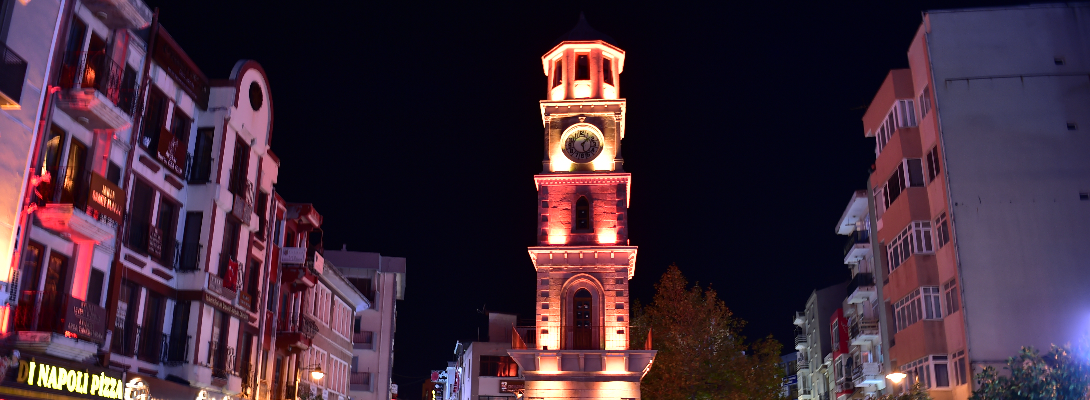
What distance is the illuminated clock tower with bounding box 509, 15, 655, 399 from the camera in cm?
4425

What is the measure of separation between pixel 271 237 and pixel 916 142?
26.7m

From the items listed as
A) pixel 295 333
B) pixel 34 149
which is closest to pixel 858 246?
pixel 295 333

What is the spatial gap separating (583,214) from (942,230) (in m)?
17.0

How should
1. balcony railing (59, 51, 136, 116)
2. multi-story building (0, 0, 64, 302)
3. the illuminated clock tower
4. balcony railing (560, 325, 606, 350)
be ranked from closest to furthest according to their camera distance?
multi-story building (0, 0, 64, 302)
balcony railing (59, 51, 136, 116)
the illuminated clock tower
balcony railing (560, 325, 606, 350)

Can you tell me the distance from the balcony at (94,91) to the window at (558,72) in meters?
28.1

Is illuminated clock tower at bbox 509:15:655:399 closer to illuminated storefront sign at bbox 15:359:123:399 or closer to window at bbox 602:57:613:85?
window at bbox 602:57:613:85

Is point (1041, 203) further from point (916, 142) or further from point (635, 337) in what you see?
point (635, 337)

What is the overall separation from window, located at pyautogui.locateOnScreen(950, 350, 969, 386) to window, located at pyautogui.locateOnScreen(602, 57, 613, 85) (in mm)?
22233

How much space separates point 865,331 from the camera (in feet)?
182

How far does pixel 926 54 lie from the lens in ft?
126

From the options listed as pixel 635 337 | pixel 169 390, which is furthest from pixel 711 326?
pixel 169 390

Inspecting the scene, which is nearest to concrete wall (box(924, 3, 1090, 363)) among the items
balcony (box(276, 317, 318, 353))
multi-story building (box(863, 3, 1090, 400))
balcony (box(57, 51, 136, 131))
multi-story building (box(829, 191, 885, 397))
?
multi-story building (box(863, 3, 1090, 400))

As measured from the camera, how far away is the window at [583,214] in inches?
1845

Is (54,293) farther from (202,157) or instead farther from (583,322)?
(583,322)
